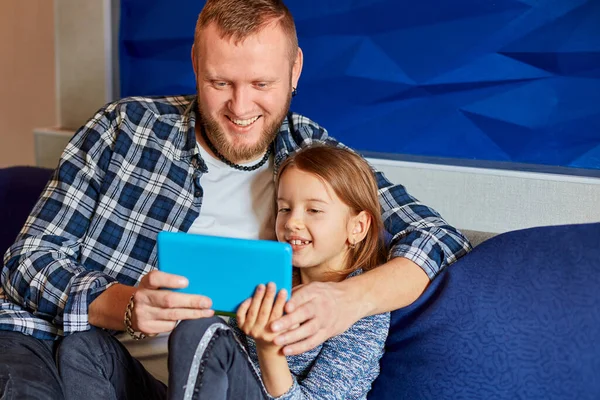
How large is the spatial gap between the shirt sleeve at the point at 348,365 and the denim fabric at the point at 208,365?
8 cm

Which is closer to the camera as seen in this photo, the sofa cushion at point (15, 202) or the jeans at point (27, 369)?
the jeans at point (27, 369)

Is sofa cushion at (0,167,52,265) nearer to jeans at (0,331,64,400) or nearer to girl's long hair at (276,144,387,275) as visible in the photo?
jeans at (0,331,64,400)

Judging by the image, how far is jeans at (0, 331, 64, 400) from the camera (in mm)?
1271

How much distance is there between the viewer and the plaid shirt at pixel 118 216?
1.49 metres

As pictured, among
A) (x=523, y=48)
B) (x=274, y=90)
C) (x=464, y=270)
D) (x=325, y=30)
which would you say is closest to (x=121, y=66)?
(x=325, y=30)

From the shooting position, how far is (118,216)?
1.66 meters

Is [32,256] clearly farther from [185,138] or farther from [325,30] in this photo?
[325,30]

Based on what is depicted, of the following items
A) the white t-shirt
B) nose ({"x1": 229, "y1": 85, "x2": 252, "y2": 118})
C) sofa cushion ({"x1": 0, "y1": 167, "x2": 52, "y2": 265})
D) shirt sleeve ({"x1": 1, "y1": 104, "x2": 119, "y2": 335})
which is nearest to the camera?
shirt sleeve ({"x1": 1, "y1": 104, "x2": 119, "y2": 335})

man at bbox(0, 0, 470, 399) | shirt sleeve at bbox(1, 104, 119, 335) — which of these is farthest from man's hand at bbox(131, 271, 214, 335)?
shirt sleeve at bbox(1, 104, 119, 335)

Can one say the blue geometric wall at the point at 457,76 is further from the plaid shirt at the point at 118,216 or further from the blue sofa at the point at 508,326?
the blue sofa at the point at 508,326

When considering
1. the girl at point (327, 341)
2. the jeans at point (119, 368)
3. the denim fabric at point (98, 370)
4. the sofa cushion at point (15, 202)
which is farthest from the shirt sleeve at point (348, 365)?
the sofa cushion at point (15, 202)

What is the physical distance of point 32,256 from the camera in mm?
1515

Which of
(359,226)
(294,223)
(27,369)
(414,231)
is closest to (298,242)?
(294,223)

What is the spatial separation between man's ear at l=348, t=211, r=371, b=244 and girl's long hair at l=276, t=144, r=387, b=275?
1 centimetres
